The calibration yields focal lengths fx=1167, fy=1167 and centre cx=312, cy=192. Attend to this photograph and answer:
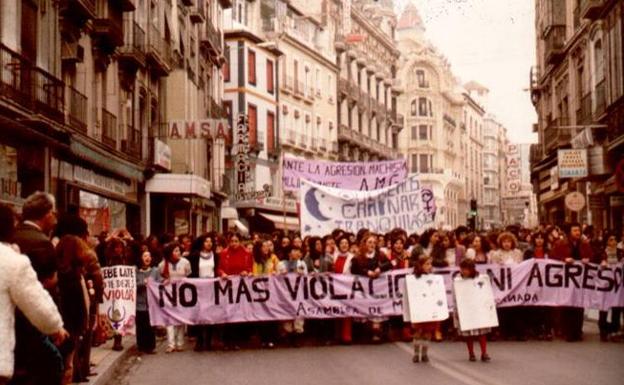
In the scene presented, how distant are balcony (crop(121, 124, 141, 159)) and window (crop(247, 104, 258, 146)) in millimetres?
20982

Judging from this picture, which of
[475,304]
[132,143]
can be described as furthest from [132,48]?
[475,304]

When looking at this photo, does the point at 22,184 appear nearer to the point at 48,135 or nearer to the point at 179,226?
the point at 48,135

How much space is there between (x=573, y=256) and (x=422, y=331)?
4.88m

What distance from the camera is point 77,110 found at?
26.9 m

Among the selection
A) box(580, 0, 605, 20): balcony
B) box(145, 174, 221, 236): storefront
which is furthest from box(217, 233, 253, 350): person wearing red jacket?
box(580, 0, 605, 20): balcony

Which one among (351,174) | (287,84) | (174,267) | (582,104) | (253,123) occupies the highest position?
(287,84)

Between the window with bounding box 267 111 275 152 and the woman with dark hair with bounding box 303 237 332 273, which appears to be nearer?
the woman with dark hair with bounding box 303 237 332 273

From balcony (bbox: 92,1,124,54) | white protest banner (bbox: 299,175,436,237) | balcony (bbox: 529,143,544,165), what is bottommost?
white protest banner (bbox: 299,175,436,237)

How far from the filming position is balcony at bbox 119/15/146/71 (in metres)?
32.5

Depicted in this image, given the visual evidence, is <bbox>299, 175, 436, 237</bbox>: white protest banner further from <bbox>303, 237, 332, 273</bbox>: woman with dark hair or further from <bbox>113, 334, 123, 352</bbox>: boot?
<bbox>113, 334, 123, 352</bbox>: boot

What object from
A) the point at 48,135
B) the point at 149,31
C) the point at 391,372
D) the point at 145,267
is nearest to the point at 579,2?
the point at 149,31

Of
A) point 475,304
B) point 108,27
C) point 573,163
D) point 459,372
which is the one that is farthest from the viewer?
point 573,163

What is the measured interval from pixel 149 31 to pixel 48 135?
13.9 metres

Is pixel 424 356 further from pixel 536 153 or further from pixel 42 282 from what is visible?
pixel 536 153
